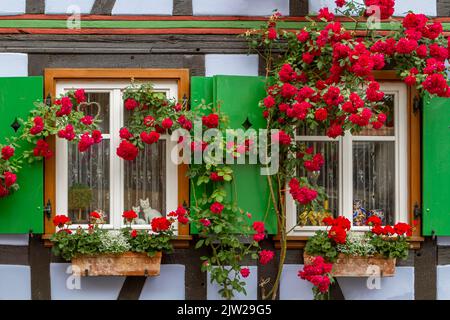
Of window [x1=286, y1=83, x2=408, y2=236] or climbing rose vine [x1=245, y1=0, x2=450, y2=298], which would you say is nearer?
climbing rose vine [x1=245, y1=0, x2=450, y2=298]

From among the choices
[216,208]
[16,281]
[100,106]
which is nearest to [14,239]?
[16,281]

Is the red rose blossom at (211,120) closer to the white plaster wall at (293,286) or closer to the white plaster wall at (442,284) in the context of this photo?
the white plaster wall at (293,286)

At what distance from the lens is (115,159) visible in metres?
5.19

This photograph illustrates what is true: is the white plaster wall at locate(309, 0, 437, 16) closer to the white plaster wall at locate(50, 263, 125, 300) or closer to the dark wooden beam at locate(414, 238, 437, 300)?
the dark wooden beam at locate(414, 238, 437, 300)

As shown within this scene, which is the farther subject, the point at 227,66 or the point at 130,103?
the point at 227,66

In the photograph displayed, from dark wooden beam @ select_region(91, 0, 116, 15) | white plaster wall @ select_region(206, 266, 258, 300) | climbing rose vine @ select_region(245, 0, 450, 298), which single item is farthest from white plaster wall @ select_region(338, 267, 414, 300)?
dark wooden beam @ select_region(91, 0, 116, 15)

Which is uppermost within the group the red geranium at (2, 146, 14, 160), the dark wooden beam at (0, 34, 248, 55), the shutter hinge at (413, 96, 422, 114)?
the dark wooden beam at (0, 34, 248, 55)

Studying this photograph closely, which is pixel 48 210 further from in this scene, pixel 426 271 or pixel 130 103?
pixel 426 271

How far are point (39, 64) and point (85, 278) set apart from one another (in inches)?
65.9

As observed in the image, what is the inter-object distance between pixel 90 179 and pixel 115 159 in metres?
0.25

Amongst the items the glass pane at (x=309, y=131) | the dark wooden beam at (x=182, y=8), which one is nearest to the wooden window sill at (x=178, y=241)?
the glass pane at (x=309, y=131)

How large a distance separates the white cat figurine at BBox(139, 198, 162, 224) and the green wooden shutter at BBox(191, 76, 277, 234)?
1.15ft

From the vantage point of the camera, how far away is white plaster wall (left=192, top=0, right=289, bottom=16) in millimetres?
5191

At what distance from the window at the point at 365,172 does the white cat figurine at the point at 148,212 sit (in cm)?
102
